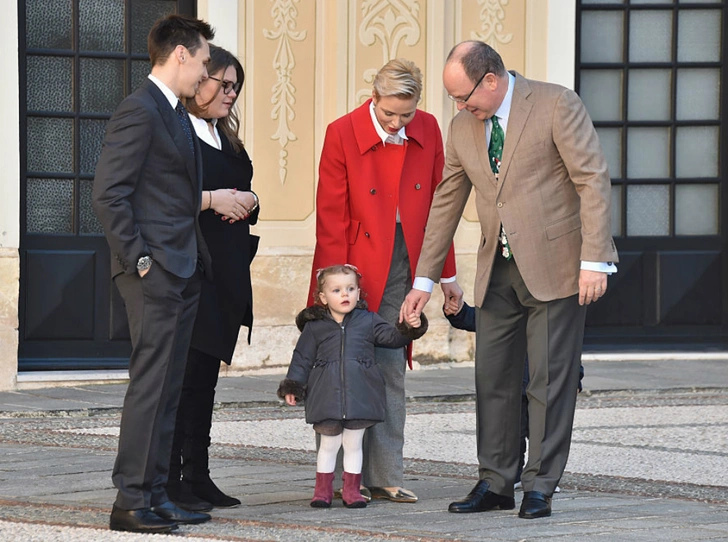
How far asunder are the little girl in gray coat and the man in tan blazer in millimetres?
209

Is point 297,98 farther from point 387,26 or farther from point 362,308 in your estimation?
point 362,308

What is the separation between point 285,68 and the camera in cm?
1045

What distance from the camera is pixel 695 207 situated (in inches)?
460

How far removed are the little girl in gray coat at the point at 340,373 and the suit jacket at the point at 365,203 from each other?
0.19m

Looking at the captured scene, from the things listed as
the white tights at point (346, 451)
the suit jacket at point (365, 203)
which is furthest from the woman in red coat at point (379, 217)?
the white tights at point (346, 451)

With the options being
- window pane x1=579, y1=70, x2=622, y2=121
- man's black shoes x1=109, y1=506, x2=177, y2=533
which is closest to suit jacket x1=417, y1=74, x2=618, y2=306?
man's black shoes x1=109, y1=506, x2=177, y2=533

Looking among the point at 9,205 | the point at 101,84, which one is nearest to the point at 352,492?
the point at 9,205

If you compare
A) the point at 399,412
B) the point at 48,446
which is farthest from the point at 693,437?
the point at 48,446

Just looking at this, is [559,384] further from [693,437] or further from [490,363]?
[693,437]

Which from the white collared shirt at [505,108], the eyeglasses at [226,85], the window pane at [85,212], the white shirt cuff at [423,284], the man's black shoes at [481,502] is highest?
the eyeglasses at [226,85]

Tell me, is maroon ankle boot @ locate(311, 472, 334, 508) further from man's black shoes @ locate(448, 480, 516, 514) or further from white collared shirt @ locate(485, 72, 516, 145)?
white collared shirt @ locate(485, 72, 516, 145)

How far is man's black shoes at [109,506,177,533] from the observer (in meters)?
4.93

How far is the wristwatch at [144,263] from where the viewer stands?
489 cm

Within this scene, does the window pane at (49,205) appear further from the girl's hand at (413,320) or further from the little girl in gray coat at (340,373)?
the girl's hand at (413,320)
